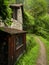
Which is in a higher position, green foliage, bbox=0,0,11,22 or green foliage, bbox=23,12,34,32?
green foliage, bbox=0,0,11,22

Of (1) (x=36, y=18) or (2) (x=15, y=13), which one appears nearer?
(2) (x=15, y=13)

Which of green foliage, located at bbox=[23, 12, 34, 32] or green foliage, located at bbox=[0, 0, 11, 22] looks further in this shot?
green foliage, located at bbox=[23, 12, 34, 32]

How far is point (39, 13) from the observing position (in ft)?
198

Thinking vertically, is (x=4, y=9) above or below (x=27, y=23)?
above

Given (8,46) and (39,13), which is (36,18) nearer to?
(39,13)

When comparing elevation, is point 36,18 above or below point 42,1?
below

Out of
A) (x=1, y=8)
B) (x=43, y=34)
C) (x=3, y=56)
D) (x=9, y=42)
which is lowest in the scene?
(x=43, y=34)

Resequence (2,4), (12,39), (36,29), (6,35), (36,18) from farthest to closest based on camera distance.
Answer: (36,18) → (36,29) → (12,39) → (6,35) → (2,4)

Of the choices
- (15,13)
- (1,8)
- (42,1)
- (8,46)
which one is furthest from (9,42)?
(42,1)

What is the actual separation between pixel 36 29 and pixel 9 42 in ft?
116

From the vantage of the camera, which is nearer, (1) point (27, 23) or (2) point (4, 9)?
(2) point (4, 9)

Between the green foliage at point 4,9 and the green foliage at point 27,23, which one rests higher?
the green foliage at point 4,9

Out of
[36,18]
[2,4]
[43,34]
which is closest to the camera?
[2,4]

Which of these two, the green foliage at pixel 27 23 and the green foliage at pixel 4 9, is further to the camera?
the green foliage at pixel 27 23
